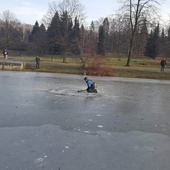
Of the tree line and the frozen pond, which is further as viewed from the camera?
the tree line

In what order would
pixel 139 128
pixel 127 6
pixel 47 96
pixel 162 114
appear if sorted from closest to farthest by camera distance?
pixel 139 128 → pixel 162 114 → pixel 47 96 → pixel 127 6

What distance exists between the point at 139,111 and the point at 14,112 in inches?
233

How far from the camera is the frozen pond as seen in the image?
6.25 m

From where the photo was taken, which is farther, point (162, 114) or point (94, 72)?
point (94, 72)

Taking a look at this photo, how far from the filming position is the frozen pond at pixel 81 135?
20.5 ft

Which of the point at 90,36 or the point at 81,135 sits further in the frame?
the point at 90,36

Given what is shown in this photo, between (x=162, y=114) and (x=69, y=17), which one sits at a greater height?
(x=69, y=17)

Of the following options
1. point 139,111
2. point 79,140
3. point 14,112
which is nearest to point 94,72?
point 139,111

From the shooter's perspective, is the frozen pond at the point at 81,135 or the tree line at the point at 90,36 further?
the tree line at the point at 90,36

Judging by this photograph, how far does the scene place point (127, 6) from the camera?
4306 centimetres

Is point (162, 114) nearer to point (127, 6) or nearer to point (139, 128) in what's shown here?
point (139, 128)

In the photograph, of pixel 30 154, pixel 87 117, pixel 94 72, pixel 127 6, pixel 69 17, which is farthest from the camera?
pixel 69 17

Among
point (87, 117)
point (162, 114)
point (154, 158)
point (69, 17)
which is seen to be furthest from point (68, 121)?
point (69, 17)

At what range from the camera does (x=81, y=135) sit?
8.33 meters
